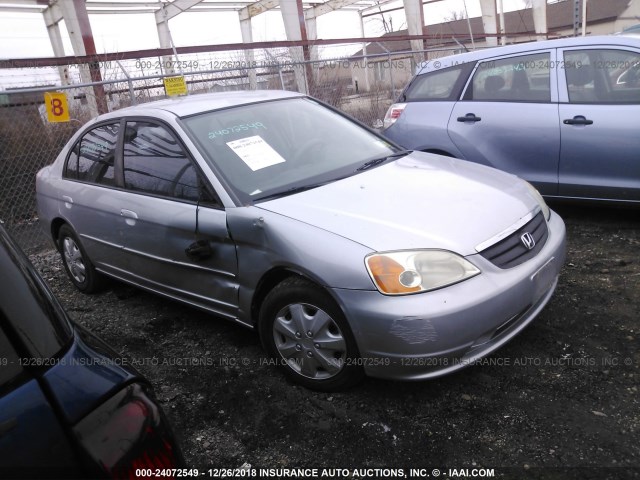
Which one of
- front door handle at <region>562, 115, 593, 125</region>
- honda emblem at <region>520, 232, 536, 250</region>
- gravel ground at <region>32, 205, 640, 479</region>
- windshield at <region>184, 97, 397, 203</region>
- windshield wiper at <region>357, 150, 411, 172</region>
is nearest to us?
gravel ground at <region>32, 205, 640, 479</region>

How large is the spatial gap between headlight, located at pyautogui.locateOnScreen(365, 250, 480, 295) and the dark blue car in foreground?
1303 mm

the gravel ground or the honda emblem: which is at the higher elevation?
the honda emblem

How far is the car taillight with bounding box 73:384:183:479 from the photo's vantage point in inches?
46.0

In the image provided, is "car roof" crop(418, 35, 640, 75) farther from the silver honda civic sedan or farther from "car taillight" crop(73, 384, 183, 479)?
"car taillight" crop(73, 384, 183, 479)

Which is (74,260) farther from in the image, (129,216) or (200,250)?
(200,250)

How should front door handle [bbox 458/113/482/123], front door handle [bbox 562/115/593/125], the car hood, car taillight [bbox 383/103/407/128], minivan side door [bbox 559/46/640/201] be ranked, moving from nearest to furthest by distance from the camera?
the car hood, minivan side door [bbox 559/46/640/201], front door handle [bbox 562/115/593/125], front door handle [bbox 458/113/482/123], car taillight [bbox 383/103/407/128]

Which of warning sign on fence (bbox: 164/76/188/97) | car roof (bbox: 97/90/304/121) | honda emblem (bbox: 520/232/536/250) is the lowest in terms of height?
honda emblem (bbox: 520/232/536/250)

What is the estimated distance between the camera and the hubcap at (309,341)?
2.69 metres

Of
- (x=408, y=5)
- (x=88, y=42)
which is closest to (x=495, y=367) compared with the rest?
(x=88, y=42)

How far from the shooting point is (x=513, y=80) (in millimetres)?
5070

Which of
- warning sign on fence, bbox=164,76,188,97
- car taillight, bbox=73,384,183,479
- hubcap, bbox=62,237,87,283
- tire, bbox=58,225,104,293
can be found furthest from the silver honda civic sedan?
warning sign on fence, bbox=164,76,188,97

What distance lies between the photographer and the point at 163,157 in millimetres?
3498

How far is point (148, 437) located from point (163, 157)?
2521 millimetres

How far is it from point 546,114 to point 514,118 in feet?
0.95
